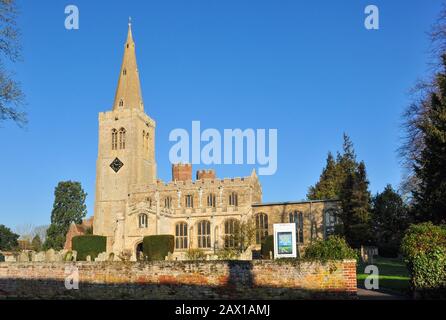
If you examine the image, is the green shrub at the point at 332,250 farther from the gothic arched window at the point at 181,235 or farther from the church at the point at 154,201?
the gothic arched window at the point at 181,235

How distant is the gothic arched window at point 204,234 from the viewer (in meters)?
49.0

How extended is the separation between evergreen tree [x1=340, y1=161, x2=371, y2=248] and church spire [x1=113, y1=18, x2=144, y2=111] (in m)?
26.8

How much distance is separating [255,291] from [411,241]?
5.47m

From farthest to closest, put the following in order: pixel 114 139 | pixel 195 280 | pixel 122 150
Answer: pixel 114 139 < pixel 122 150 < pixel 195 280

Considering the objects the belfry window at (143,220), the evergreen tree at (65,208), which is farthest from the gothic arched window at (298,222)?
the evergreen tree at (65,208)

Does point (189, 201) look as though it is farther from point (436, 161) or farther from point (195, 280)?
point (195, 280)

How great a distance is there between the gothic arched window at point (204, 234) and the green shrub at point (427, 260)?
34.5 meters

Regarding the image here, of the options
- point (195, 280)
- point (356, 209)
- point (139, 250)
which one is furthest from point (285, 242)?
point (139, 250)

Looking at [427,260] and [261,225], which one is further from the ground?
[427,260]

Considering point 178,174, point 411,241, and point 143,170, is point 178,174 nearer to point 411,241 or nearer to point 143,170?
point 143,170

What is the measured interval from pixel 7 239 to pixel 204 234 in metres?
36.3

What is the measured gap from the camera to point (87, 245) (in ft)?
145
